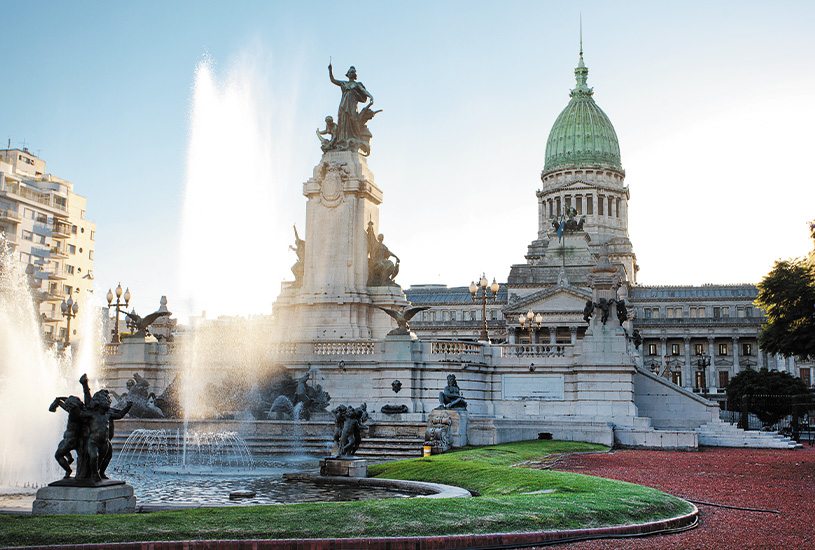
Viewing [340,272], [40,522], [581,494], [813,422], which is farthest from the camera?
[813,422]

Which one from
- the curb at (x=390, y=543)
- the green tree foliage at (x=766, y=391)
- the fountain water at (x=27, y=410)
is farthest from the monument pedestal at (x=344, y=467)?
the green tree foliage at (x=766, y=391)

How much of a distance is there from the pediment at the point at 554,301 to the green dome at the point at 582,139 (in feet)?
130

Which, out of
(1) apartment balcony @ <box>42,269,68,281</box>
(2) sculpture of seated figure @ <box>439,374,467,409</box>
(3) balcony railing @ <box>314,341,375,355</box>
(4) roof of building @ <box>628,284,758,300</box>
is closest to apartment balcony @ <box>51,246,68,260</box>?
(1) apartment balcony @ <box>42,269,68,281</box>

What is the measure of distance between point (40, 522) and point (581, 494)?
947 centimetres

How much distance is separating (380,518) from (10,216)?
2971 inches

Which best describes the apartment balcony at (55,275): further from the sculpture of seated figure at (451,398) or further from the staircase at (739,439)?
the staircase at (739,439)

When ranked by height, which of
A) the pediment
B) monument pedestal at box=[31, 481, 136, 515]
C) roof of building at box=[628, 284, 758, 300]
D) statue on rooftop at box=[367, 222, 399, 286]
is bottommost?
monument pedestal at box=[31, 481, 136, 515]

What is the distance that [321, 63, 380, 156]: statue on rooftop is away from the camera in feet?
140

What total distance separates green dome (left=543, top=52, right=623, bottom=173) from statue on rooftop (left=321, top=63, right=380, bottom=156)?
10150 centimetres

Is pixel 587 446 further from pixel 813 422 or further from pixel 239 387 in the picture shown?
pixel 813 422

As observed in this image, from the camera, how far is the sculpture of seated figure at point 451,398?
31.5 metres

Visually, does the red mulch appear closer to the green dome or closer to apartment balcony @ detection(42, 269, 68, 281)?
apartment balcony @ detection(42, 269, 68, 281)

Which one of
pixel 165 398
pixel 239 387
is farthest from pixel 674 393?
pixel 165 398

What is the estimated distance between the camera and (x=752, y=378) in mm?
64688
